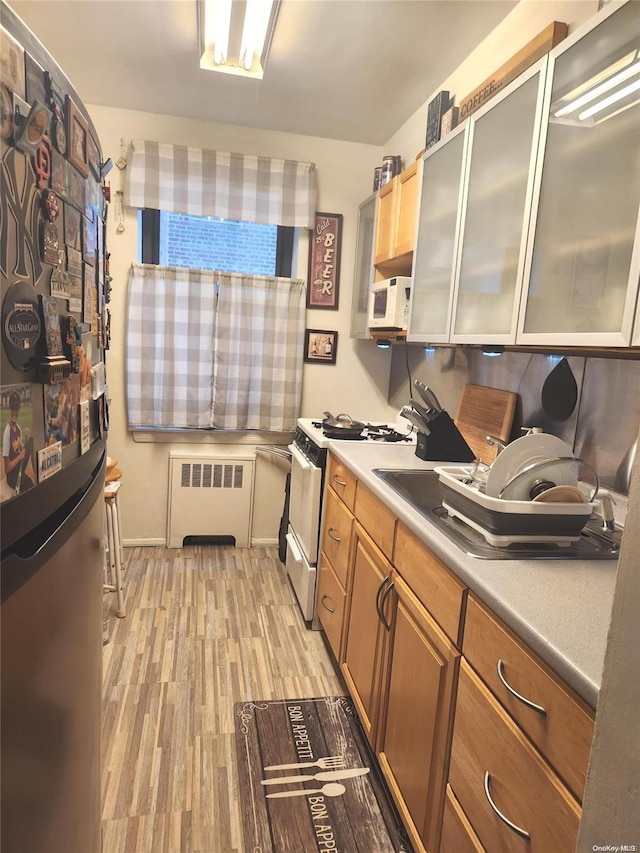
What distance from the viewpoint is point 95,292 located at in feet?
3.04

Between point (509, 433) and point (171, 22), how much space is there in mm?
2118

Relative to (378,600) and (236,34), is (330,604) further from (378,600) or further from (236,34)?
(236,34)

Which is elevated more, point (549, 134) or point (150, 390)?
point (549, 134)

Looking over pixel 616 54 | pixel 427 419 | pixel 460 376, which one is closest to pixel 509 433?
pixel 427 419

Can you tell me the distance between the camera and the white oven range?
8.39 ft

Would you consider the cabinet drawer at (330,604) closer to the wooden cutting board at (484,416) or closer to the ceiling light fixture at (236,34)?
the wooden cutting board at (484,416)

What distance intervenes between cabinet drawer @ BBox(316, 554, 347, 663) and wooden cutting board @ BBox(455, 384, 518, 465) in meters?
0.81

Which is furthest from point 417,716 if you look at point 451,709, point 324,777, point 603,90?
point 603,90

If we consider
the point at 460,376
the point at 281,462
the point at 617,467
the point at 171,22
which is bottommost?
the point at 281,462

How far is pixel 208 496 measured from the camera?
11.3 ft

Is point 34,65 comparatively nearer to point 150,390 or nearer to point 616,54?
point 616,54

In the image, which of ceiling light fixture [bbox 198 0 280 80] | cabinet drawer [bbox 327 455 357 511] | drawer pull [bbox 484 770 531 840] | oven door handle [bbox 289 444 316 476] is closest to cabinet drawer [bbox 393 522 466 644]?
drawer pull [bbox 484 770 531 840]

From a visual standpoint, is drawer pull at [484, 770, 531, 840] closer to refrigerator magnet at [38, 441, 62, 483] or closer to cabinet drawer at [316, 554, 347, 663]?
refrigerator magnet at [38, 441, 62, 483]

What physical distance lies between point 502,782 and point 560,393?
1.22 metres
